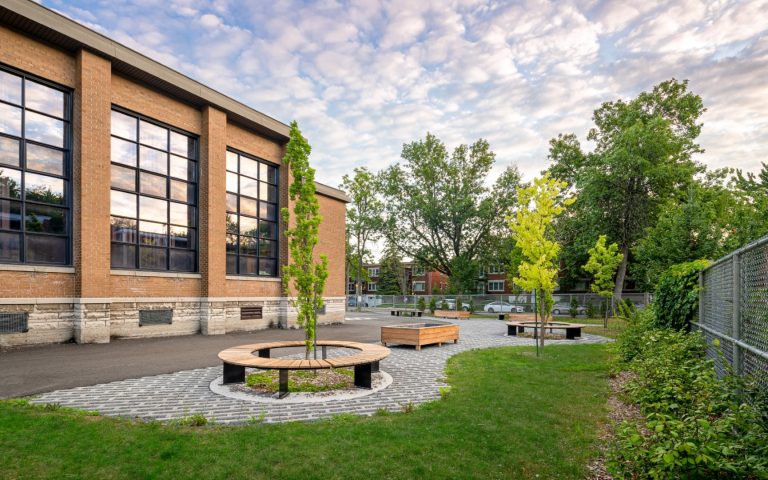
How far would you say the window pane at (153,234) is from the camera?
16719mm

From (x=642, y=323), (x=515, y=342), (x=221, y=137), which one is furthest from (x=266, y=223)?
(x=642, y=323)

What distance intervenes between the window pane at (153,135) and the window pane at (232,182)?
3236 mm

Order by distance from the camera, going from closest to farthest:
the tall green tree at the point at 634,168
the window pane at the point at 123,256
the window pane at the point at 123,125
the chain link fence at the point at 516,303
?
the window pane at the point at 123,256 < the window pane at the point at 123,125 < the tall green tree at the point at 634,168 < the chain link fence at the point at 516,303

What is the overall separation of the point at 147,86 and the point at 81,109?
10.4ft

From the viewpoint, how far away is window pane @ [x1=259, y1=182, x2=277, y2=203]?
2206cm

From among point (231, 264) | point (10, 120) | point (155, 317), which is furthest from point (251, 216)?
point (10, 120)

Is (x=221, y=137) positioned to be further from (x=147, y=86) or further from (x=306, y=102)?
(x=306, y=102)

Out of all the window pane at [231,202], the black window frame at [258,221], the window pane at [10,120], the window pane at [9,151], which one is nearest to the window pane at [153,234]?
the black window frame at [258,221]

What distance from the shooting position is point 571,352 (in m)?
13.3

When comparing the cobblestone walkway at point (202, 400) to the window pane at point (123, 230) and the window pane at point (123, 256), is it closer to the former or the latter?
the window pane at point (123, 256)

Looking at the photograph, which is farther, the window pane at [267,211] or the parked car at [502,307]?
the parked car at [502,307]

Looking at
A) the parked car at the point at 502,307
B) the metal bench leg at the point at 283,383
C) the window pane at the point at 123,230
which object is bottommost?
the parked car at the point at 502,307

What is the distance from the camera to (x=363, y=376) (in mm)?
8211

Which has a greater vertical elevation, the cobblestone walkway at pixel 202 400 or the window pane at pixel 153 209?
the window pane at pixel 153 209
